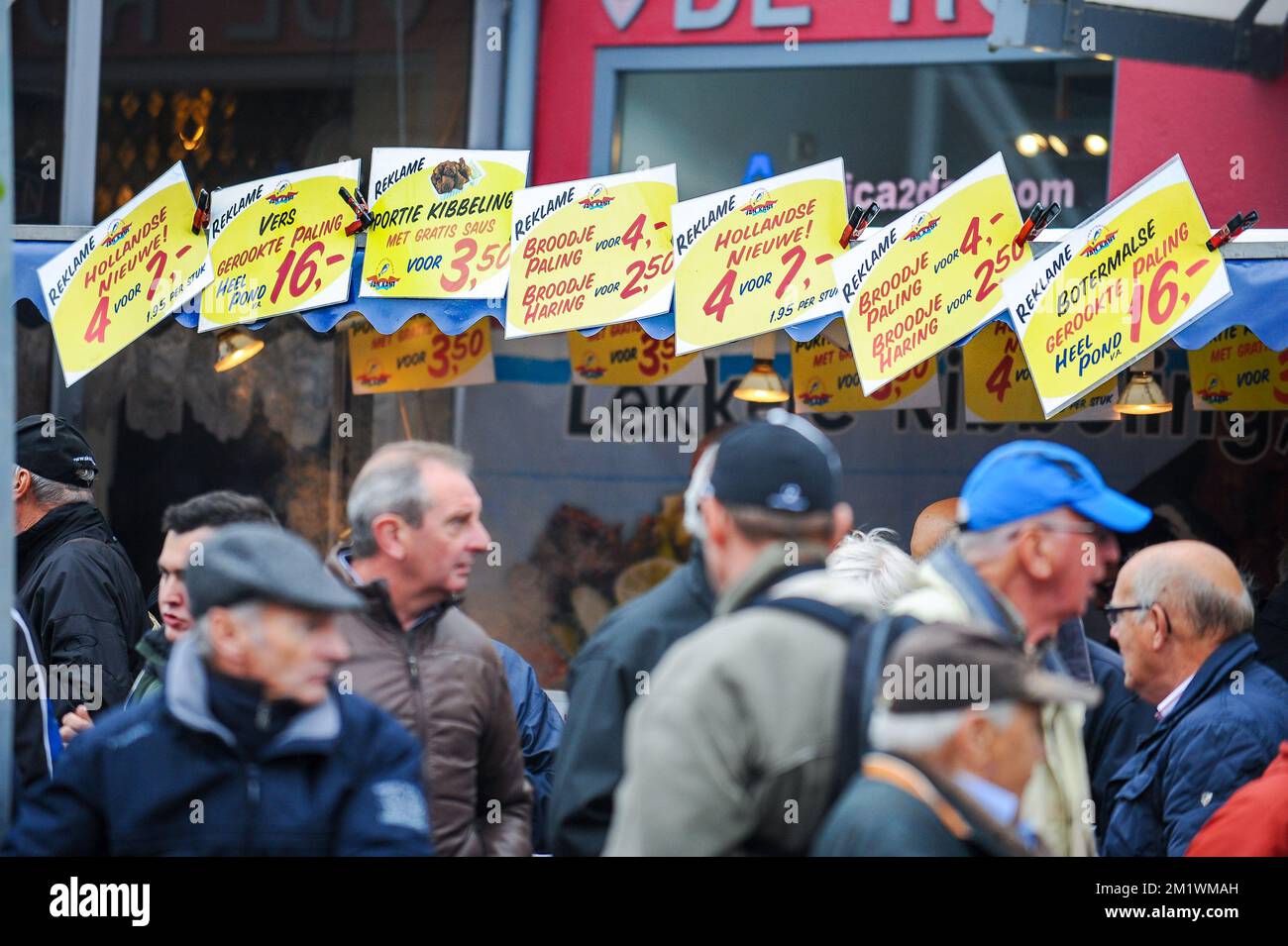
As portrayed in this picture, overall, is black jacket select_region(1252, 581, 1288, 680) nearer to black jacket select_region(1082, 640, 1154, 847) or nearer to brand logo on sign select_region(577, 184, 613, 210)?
black jacket select_region(1082, 640, 1154, 847)

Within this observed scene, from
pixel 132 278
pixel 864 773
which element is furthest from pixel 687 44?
pixel 864 773

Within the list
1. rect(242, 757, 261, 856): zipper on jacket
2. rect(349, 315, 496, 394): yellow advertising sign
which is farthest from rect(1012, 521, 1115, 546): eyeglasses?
rect(349, 315, 496, 394): yellow advertising sign

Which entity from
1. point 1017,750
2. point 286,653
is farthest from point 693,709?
point 286,653

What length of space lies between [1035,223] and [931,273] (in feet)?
1.24

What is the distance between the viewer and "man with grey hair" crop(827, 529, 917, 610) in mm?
4781

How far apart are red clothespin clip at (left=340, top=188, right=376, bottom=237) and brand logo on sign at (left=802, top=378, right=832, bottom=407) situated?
→ 2.00m

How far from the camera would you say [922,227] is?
5637 mm

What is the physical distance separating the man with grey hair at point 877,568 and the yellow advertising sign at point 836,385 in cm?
193

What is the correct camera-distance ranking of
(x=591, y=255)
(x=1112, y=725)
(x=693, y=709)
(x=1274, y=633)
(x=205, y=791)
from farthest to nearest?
(x=1274, y=633)
(x=591, y=255)
(x=1112, y=725)
(x=205, y=791)
(x=693, y=709)

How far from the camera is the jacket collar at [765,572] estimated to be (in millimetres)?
2994

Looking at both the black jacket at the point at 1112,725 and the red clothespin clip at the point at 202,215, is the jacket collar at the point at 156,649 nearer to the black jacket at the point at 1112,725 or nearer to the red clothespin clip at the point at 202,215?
the red clothespin clip at the point at 202,215

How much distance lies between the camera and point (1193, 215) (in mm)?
5355

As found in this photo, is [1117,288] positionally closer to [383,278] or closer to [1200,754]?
[1200,754]
